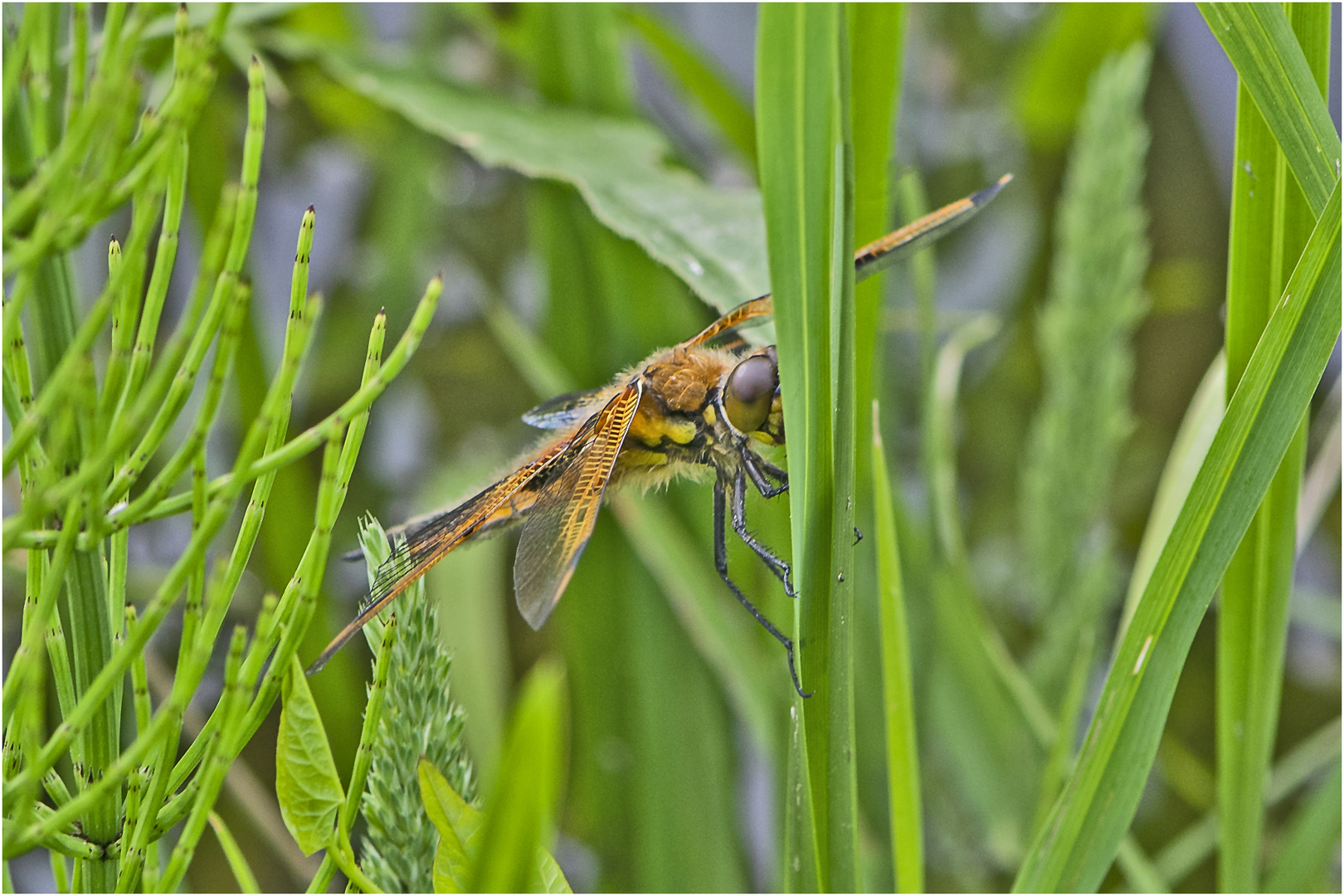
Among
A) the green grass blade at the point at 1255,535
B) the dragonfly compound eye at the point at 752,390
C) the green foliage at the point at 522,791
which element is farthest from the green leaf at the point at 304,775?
the green grass blade at the point at 1255,535

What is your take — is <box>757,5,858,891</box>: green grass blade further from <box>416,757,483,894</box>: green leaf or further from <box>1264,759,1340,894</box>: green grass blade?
<box>1264,759,1340,894</box>: green grass blade

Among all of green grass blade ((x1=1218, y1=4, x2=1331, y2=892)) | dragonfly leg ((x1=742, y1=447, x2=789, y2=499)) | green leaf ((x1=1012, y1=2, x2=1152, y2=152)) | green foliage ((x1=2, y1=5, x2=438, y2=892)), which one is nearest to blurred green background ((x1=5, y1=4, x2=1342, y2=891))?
green leaf ((x1=1012, y1=2, x2=1152, y2=152))

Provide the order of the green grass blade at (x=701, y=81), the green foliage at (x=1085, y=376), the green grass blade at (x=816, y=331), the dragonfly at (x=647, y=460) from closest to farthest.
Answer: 1. the green grass blade at (x=816, y=331)
2. the dragonfly at (x=647, y=460)
3. the green foliage at (x=1085, y=376)
4. the green grass blade at (x=701, y=81)

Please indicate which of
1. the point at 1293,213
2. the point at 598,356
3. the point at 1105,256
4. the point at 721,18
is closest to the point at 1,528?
the point at 1293,213

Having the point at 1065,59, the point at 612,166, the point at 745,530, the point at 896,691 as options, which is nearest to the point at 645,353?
the point at 612,166

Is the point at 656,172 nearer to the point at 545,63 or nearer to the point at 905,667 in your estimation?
the point at 545,63

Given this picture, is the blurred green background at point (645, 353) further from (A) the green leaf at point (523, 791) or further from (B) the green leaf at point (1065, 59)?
(A) the green leaf at point (523, 791)
